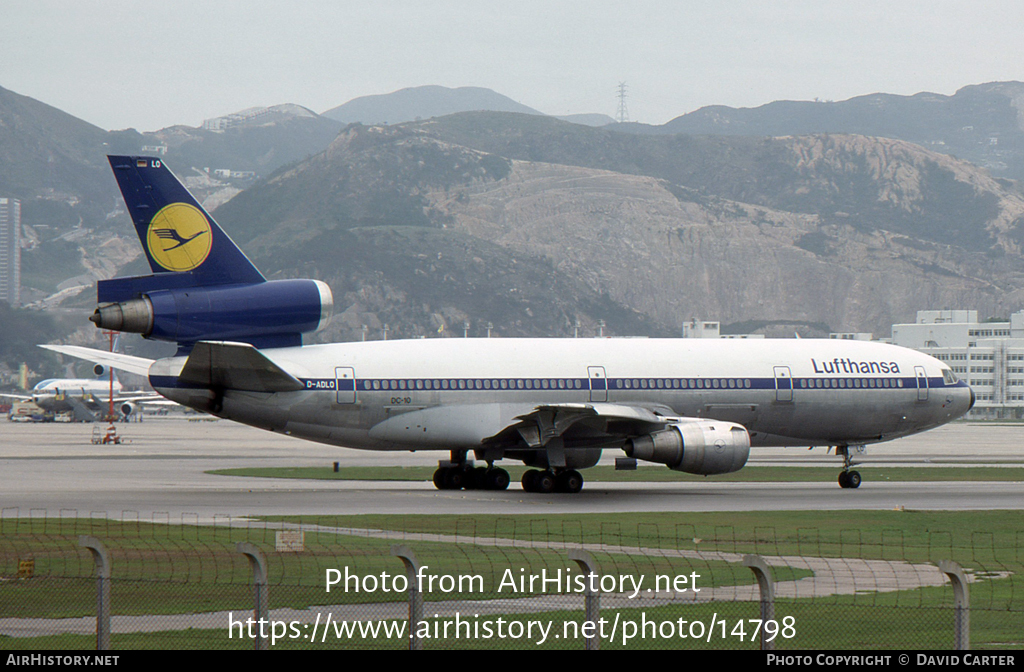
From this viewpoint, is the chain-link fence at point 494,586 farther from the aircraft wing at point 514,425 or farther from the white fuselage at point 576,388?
the white fuselage at point 576,388

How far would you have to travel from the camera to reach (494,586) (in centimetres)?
1778

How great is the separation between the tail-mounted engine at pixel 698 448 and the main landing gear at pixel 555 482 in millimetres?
2689

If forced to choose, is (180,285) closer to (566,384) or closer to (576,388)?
(566,384)

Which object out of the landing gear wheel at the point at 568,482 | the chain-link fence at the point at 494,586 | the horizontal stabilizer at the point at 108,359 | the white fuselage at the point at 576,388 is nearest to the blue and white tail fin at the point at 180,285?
the white fuselage at the point at 576,388

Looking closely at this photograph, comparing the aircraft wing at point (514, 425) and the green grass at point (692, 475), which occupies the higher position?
the aircraft wing at point (514, 425)

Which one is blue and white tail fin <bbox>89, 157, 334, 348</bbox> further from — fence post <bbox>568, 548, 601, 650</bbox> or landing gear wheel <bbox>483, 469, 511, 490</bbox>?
fence post <bbox>568, 548, 601, 650</bbox>

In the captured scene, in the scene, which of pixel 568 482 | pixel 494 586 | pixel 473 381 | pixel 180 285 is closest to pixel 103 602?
pixel 494 586

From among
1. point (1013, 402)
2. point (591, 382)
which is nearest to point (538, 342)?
point (591, 382)

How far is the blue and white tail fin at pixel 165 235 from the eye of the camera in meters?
34.9

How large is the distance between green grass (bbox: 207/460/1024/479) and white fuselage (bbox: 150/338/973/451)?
17.2 feet

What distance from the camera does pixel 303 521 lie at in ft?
92.3

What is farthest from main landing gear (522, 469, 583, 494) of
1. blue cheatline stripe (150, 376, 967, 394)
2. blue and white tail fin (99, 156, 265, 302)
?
blue and white tail fin (99, 156, 265, 302)

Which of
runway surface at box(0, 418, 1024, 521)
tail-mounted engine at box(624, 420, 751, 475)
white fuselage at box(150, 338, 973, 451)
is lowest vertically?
runway surface at box(0, 418, 1024, 521)

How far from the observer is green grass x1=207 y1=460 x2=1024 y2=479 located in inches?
1855
